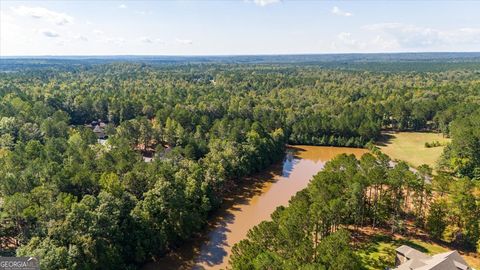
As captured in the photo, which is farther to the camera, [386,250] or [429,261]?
[386,250]

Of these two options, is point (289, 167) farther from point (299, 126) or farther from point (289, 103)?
point (289, 103)

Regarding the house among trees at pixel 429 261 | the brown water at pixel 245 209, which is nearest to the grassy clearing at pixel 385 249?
the house among trees at pixel 429 261

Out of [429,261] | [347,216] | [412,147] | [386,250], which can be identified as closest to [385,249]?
[386,250]

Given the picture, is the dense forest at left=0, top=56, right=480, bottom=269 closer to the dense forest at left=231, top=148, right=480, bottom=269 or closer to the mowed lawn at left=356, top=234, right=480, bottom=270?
the dense forest at left=231, top=148, right=480, bottom=269

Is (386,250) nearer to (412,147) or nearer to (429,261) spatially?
(429,261)

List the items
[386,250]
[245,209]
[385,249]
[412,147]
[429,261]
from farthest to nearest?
[412,147] → [245,209] → [385,249] → [386,250] → [429,261]

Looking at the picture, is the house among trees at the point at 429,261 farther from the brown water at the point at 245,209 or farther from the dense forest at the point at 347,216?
the brown water at the point at 245,209

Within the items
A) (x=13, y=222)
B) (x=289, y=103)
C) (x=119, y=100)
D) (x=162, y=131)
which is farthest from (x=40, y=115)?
(x=289, y=103)

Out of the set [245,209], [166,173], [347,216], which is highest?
[166,173]
